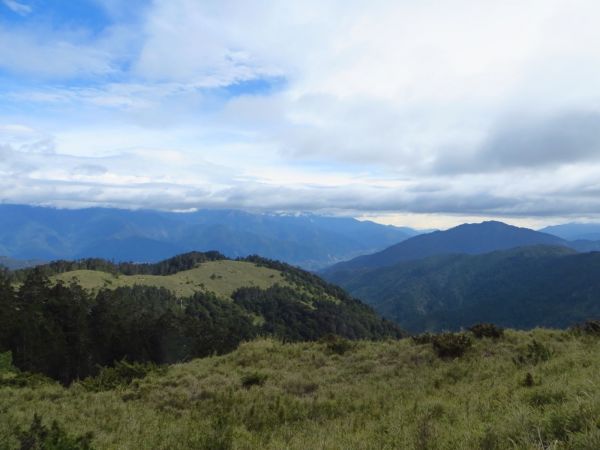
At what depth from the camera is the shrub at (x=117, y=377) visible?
17075 millimetres

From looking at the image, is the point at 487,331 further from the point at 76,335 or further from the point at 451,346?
the point at 76,335

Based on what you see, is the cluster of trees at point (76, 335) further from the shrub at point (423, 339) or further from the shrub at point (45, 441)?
the shrub at point (45, 441)

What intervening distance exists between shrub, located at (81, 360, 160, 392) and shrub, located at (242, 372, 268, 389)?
503 cm

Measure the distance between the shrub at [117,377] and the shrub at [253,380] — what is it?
16.5ft

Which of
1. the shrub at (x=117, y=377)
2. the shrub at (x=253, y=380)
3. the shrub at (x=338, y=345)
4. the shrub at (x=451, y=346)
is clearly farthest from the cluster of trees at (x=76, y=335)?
the shrub at (x=451, y=346)

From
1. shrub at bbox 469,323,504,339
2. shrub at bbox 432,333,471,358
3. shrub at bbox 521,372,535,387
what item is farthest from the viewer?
shrub at bbox 469,323,504,339

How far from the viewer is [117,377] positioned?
18.2 meters

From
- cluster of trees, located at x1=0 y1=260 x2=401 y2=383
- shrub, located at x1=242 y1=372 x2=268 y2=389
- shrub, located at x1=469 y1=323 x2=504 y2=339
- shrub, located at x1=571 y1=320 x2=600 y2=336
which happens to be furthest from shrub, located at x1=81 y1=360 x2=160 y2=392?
cluster of trees, located at x1=0 y1=260 x2=401 y2=383

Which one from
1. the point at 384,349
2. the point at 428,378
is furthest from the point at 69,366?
the point at 428,378

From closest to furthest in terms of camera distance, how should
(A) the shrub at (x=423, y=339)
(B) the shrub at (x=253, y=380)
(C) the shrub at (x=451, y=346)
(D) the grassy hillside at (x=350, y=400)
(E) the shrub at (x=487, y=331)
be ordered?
(D) the grassy hillside at (x=350, y=400) < (B) the shrub at (x=253, y=380) < (C) the shrub at (x=451, y=346) < (E) the shrub at (x=487, y=331) < (A) the shrub at (x=423, y=339)

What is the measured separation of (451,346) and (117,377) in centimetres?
1370

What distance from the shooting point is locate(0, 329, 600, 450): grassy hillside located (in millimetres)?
7918

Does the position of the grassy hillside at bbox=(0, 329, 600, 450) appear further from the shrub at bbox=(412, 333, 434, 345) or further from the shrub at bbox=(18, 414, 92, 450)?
the shrub at bbox=(18, 414, 92, 450)

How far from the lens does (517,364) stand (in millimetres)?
14547
